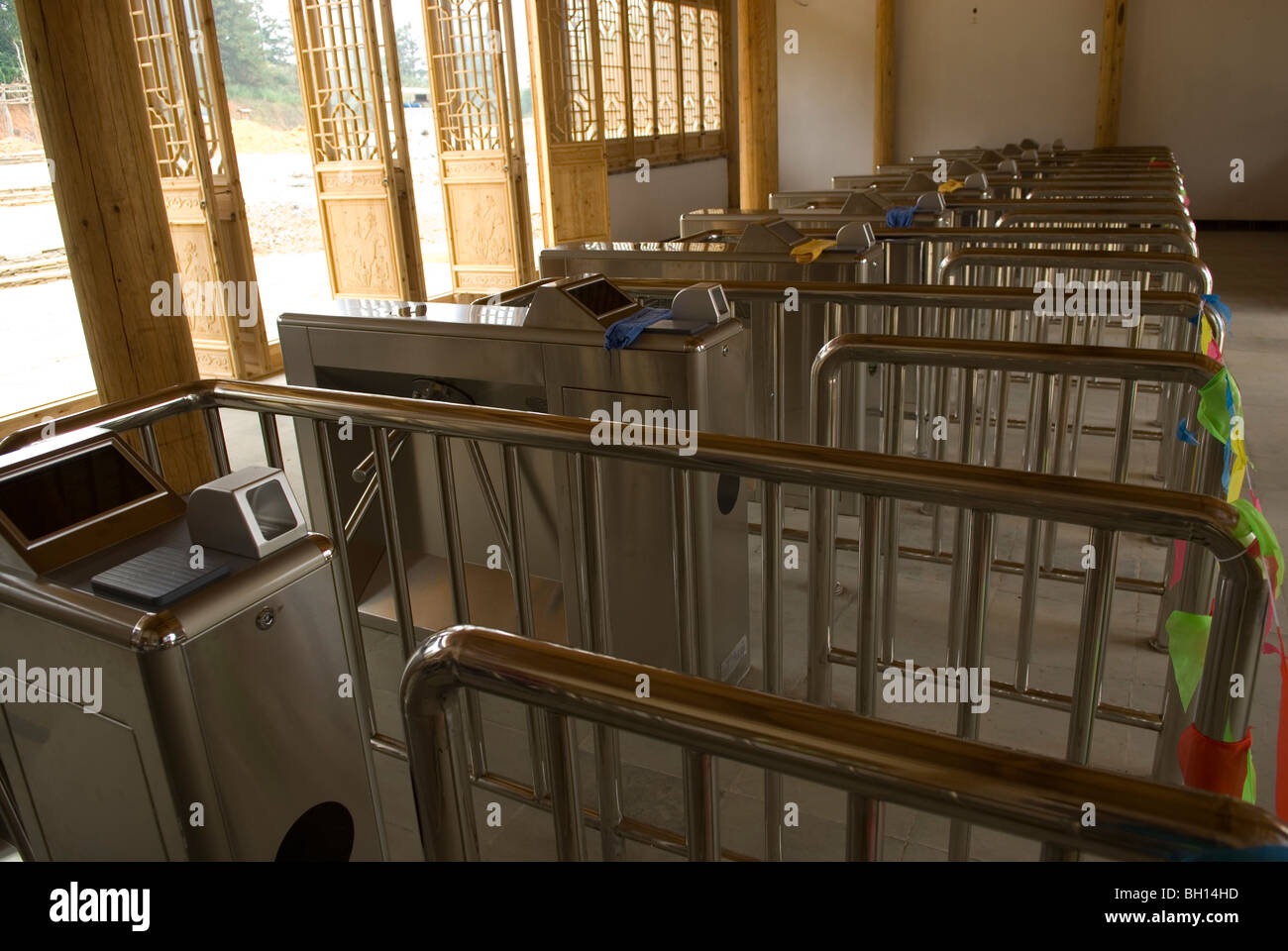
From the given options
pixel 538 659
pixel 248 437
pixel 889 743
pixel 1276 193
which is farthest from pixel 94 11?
pixel 1276 193

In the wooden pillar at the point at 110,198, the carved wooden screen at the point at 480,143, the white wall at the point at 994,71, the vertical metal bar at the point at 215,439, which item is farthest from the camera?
the white wall at the point at 994,71

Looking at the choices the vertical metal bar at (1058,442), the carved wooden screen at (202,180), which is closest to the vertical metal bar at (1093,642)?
the vertical metal bar at (1058,442)

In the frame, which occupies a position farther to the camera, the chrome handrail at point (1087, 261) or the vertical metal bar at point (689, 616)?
the chrome handrail at point (1087, 261)

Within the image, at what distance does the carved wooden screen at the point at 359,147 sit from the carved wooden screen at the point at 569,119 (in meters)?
1.79

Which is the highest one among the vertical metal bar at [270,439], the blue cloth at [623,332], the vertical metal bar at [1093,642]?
the blue cloth at [623,332]

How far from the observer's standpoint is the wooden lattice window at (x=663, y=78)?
28.4 ft

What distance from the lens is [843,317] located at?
333cm

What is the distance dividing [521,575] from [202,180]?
4.40 meters

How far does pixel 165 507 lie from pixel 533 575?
4.64 ft

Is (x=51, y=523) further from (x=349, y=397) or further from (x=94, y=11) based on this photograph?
(x=94, y=11)

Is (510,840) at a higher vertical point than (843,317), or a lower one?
lower

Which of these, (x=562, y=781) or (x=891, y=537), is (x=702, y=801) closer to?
(x=562, y=781)

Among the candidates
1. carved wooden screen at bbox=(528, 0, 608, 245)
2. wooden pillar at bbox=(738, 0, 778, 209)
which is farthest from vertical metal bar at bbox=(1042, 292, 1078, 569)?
wooden pillar at bbox=(738, 0, 778, 209)

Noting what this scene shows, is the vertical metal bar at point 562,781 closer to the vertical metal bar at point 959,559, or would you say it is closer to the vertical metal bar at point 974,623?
the vertical metal bar at point 974,623
